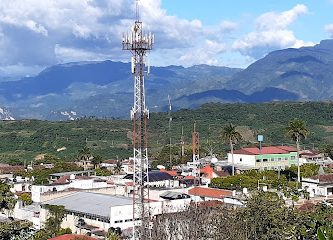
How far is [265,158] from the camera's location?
99.4 meters

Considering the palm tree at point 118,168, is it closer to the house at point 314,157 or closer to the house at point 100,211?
the house at point 314,157

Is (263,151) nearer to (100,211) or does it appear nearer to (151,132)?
(100,211)

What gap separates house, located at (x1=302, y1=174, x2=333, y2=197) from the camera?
217 ft

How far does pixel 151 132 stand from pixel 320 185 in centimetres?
11144

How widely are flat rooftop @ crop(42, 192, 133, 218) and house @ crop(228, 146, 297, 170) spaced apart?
147 ft

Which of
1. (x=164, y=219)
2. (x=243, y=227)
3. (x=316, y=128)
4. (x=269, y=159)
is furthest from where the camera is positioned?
(x=316, y=128)

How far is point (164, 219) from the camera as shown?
131 feet

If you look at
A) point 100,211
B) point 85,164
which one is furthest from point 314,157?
point 100,211

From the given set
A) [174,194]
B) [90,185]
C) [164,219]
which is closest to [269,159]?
[90,185]

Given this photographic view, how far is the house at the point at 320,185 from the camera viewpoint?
66.2m

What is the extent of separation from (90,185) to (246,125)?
119211 millimetres

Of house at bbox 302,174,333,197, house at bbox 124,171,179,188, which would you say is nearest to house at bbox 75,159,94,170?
house at bbox 124,171,179,188

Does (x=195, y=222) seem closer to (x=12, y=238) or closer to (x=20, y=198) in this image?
(x=12, y=238)

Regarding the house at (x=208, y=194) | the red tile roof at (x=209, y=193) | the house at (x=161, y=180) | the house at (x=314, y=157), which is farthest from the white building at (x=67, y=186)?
the house at (x=314, y=157)
